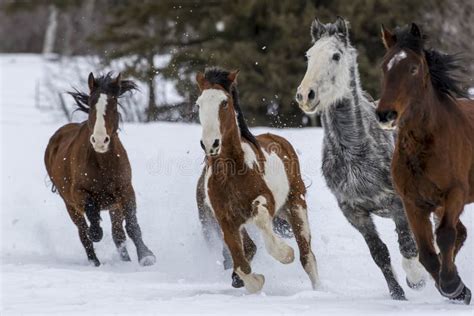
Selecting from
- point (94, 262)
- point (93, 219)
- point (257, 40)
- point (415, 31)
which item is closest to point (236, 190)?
point (415, 31)

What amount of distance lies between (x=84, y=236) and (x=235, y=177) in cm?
356

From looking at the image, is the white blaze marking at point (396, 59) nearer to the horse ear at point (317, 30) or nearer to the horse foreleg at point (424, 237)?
the horse foreleg at point (424, 237)

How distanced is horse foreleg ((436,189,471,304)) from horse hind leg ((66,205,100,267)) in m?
4.83

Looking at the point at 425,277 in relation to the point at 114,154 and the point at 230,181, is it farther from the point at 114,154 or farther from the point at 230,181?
the point at 114,154

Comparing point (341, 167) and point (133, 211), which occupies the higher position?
point (341, 167)

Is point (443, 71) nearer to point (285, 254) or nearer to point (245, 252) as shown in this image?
point (285, 254)

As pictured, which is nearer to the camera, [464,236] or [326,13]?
[464,236]

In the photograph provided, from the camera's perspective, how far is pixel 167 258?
9.90 meters

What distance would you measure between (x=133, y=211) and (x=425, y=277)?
3.64 meters

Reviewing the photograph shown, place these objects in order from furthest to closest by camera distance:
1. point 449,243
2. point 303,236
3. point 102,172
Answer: point 102,172, point 303,236, point 449,243

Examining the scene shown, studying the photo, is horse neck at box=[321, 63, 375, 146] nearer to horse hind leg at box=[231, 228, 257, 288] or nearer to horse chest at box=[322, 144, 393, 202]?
horse chest at box=[322, 144, 393, 202]

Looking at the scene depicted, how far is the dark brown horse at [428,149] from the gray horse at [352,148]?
A: 41.6 inches

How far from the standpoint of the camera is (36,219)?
1198 centimetres

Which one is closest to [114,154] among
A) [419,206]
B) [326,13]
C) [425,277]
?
[425,277]
